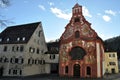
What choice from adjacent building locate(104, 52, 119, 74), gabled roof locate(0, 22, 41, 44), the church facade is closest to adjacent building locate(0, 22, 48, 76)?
gabled roof locate(0, 22, 41, 44)

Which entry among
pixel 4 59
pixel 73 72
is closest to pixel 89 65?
pixel 73 72

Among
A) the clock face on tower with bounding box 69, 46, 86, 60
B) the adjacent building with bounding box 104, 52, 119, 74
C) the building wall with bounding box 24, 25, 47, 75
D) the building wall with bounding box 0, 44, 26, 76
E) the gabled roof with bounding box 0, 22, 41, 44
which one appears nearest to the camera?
the clock face on tower with bounding box 69, 46, 86, 60

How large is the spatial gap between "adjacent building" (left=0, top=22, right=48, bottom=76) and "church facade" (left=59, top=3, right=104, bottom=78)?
9.54m

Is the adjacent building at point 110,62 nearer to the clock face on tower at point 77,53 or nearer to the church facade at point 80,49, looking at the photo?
the church facade at point 80,49

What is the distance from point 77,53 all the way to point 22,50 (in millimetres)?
16876

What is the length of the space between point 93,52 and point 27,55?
785 inches

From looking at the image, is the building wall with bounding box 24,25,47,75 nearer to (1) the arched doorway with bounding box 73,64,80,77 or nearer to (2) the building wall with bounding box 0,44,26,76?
(2) the building wall with bounding box 0,44,26,76

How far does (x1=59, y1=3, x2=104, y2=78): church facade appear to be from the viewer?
41469mm

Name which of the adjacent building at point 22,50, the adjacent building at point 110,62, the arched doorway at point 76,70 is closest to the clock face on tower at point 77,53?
the arched doorway at point 76,70

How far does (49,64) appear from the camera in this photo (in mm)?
55656

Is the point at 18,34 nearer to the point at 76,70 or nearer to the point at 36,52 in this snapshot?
the point at 36,52

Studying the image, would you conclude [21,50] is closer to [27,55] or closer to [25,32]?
[27,55]

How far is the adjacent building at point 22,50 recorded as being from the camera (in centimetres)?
4481

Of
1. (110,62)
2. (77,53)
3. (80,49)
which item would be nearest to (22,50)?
(77,53)
